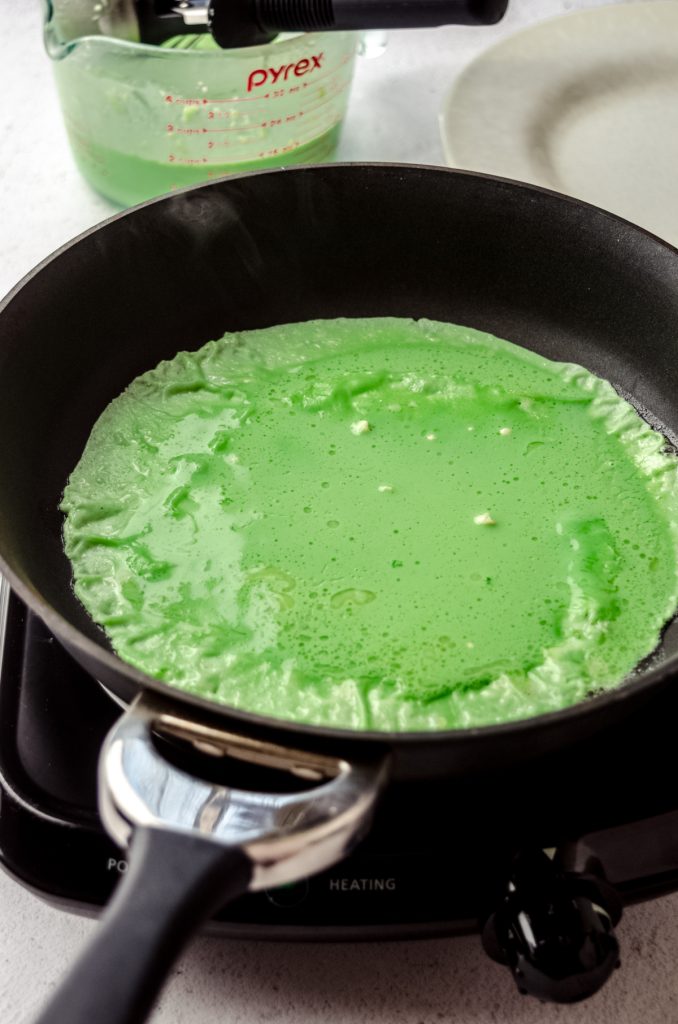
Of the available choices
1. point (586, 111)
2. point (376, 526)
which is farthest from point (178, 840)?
point (586, 111)

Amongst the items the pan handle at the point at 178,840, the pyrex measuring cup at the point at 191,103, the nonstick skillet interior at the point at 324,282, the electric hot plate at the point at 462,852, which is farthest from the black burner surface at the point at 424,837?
the pyrex measuring cup at the point at 191,103

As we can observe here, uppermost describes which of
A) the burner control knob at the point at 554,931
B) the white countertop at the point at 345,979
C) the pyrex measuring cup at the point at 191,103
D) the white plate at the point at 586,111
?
the pyrex measuring cup at the point at 191,103

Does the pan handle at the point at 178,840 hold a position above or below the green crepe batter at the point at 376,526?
above

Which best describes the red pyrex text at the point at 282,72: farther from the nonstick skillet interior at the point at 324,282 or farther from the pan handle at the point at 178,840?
the pan handle at the point at 178,840

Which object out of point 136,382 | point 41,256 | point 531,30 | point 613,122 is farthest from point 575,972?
point 531,30

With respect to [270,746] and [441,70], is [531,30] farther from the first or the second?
Answer: [270,746]

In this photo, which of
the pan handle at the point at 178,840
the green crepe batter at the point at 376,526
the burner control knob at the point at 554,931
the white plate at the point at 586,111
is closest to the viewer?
the pan handle at the point at 178,840

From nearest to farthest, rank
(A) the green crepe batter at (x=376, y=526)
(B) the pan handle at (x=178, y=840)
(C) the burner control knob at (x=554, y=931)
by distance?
(B) the pan handle at (x=178, y=840)
(C) the burner control knob at (x=554, y=931)
(A) the green crepe batter at (x=376, y=526)
